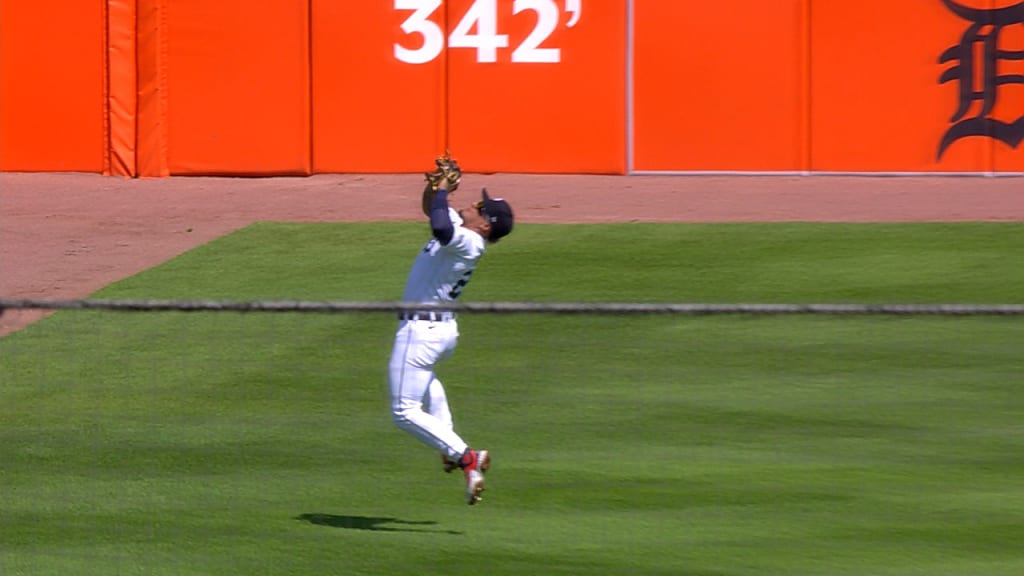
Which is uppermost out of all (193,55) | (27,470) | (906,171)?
(193,55)

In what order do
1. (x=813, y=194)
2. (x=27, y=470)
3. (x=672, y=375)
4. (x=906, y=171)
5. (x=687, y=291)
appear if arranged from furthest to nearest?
(x=906, y=171)
(x=813, y=194)
(x=687, y=291)
(x=27, y=470)
(x=672, y=375)

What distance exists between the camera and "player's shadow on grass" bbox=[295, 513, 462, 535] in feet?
19.1

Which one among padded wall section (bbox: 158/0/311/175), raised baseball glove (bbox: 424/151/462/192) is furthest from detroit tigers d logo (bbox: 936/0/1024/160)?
raised baseball glove (bbox: 424/151/462/192)

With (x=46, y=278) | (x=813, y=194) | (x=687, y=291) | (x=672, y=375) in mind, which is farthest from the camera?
(x=813, y=194)

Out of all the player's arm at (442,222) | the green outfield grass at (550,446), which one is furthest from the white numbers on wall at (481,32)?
the green outfield grass at (550,446)

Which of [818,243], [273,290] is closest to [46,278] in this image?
[273,290]

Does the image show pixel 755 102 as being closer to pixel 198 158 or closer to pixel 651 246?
pixel 651 246

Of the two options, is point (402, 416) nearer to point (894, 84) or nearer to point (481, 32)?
point (481, 32)

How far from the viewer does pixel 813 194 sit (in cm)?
1834

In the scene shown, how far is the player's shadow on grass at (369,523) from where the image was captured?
5.82 m

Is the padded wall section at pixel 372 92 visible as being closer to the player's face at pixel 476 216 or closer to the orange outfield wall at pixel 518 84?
the orange outfield wall at pixel 518 84

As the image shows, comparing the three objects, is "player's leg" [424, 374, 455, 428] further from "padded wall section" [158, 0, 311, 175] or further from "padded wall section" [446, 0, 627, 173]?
"padded wall section" [158, 0, 311, 175]

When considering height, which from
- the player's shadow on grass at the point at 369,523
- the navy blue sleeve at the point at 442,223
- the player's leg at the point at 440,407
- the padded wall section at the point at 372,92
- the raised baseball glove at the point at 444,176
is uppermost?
the padded wall section at the point at 372,92

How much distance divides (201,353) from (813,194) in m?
13.9
